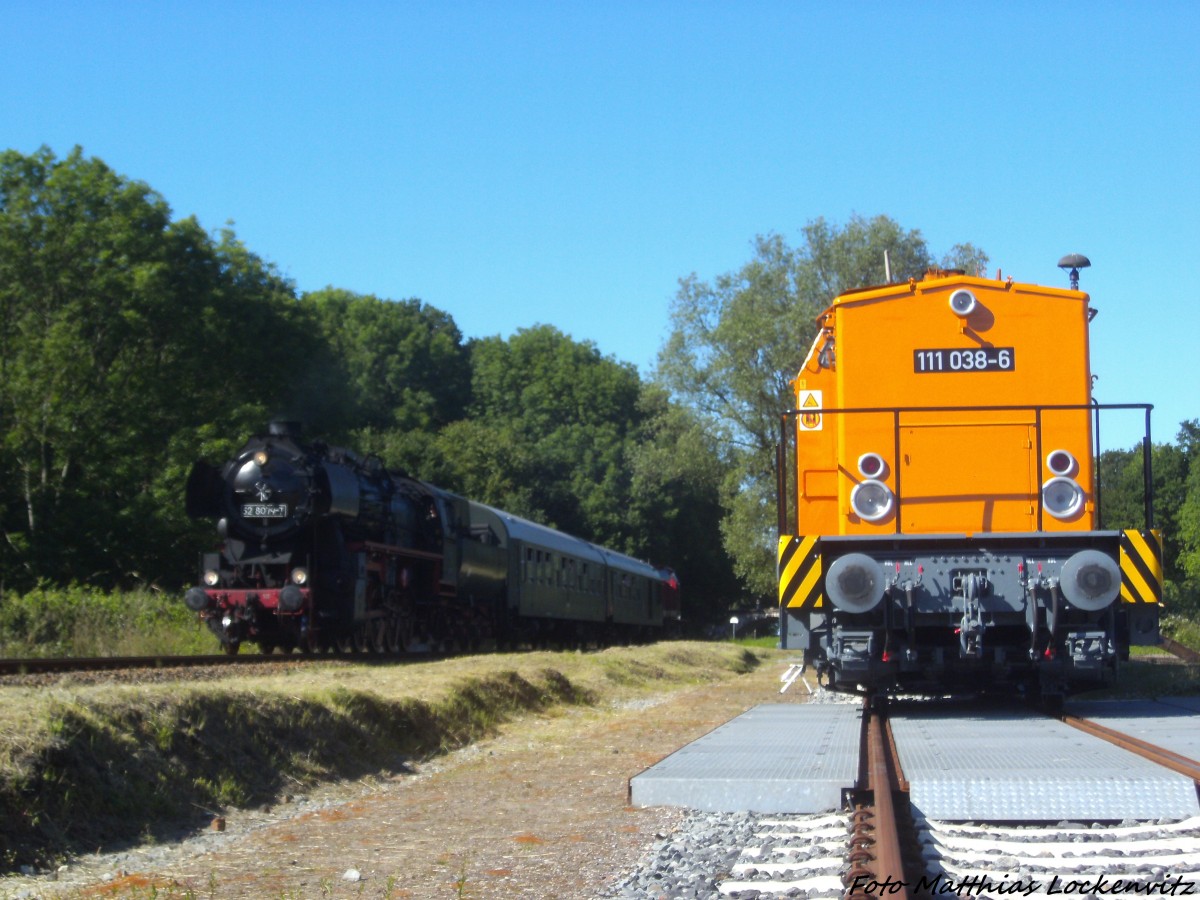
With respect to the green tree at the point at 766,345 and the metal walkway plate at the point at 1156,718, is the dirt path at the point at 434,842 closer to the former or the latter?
the metal walkway plate at the point at 1156,718

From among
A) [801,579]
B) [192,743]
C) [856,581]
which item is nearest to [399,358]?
[801,579]

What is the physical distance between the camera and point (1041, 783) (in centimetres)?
590

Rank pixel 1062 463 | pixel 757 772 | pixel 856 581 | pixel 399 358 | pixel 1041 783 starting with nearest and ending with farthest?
1. pixel 1041 783
2. pixel 757 772
3. pixel 856 581
4. pixel 1062 463
5. pixel 399 358

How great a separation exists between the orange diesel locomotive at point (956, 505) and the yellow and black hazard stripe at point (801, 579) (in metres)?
0.01

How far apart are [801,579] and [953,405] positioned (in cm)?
214

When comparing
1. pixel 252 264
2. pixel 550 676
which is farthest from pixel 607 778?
pixel 252 264

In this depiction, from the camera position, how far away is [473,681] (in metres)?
12.9

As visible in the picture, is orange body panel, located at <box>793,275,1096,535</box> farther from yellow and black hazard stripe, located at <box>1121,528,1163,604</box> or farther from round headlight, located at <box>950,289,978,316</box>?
yellow and black hazard stripe, located at <box>1121,528,1163,604</box>

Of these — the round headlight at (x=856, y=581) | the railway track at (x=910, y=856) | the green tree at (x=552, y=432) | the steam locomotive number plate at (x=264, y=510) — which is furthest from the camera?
the green tree at (x=552, y=432)

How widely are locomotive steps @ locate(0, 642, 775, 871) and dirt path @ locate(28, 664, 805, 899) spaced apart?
0.27 m

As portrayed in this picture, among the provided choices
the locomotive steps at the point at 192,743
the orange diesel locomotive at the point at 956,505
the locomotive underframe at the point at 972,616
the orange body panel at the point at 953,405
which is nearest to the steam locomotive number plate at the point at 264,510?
the locomotive steps at the point at 192,743

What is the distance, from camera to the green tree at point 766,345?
36.6 meters

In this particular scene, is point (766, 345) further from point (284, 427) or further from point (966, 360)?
point (966, 360)

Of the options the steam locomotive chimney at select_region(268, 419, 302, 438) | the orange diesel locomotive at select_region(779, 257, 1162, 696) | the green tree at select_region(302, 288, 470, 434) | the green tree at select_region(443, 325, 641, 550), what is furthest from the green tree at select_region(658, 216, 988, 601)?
the green tree at select_region(302, 288, 470, 434)
